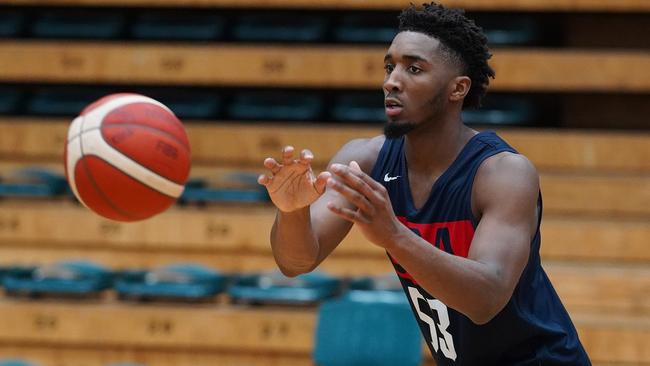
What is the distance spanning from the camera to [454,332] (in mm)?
2705

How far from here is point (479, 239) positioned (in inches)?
92.3

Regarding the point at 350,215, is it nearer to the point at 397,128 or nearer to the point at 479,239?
the point at 479,239

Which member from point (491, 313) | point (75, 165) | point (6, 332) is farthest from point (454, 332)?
point (6, 332)

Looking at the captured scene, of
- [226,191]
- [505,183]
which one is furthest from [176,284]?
[505,183]

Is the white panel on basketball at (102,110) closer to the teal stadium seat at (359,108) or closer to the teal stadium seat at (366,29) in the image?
the teal stadium seat at (359,108)

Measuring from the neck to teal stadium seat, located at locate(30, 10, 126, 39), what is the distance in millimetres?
6007

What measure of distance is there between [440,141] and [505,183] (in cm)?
33

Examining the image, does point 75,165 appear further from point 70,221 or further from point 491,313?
point 70,221

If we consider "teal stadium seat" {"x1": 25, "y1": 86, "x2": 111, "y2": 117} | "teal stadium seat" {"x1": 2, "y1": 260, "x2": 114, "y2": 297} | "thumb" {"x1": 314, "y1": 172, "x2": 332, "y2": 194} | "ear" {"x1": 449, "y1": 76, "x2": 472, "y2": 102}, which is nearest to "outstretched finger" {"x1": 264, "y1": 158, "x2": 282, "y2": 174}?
"thumb" {"x1": 314, "y1": 172, "x2": 332, "y2": 194}

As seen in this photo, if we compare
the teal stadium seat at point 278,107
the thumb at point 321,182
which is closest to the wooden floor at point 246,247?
the teal stadium seat at point 278,107

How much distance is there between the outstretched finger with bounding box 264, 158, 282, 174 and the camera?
2350mm

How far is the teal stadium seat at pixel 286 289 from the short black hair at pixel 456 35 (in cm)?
360

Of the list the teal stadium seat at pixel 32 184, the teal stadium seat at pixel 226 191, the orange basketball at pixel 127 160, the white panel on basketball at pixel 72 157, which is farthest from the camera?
the teal stadium seat at pixel 32 184

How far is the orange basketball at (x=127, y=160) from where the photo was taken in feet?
11.5
